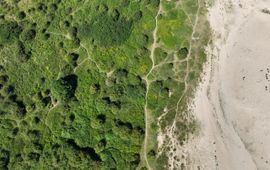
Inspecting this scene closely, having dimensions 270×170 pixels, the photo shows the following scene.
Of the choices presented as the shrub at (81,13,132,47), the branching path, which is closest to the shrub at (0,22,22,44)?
the shrub at (81,13,132,47)

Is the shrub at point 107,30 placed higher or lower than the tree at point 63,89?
higher

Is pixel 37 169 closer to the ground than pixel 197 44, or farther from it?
closer to the ground

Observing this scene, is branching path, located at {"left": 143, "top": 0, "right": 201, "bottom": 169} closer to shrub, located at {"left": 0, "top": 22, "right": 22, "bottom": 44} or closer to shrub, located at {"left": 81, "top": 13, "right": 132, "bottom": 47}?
shrub, located at {"left": 81, "top": 13, "right": 132, "bottom": 47}

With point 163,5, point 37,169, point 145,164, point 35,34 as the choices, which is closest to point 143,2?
point 163,5

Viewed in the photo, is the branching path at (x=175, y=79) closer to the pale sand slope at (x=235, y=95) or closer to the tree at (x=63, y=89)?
the pale sand slope at (x=235, y=95)

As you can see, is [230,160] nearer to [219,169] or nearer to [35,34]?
[219,169]

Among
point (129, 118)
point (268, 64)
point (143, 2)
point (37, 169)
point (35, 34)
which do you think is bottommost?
point (37, 169)

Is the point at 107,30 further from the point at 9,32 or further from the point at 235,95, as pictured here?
the point at 235,95

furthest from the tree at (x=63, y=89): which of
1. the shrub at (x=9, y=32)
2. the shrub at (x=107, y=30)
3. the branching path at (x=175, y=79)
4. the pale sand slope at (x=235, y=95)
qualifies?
the pale sand slope at (x=235, y=95)
